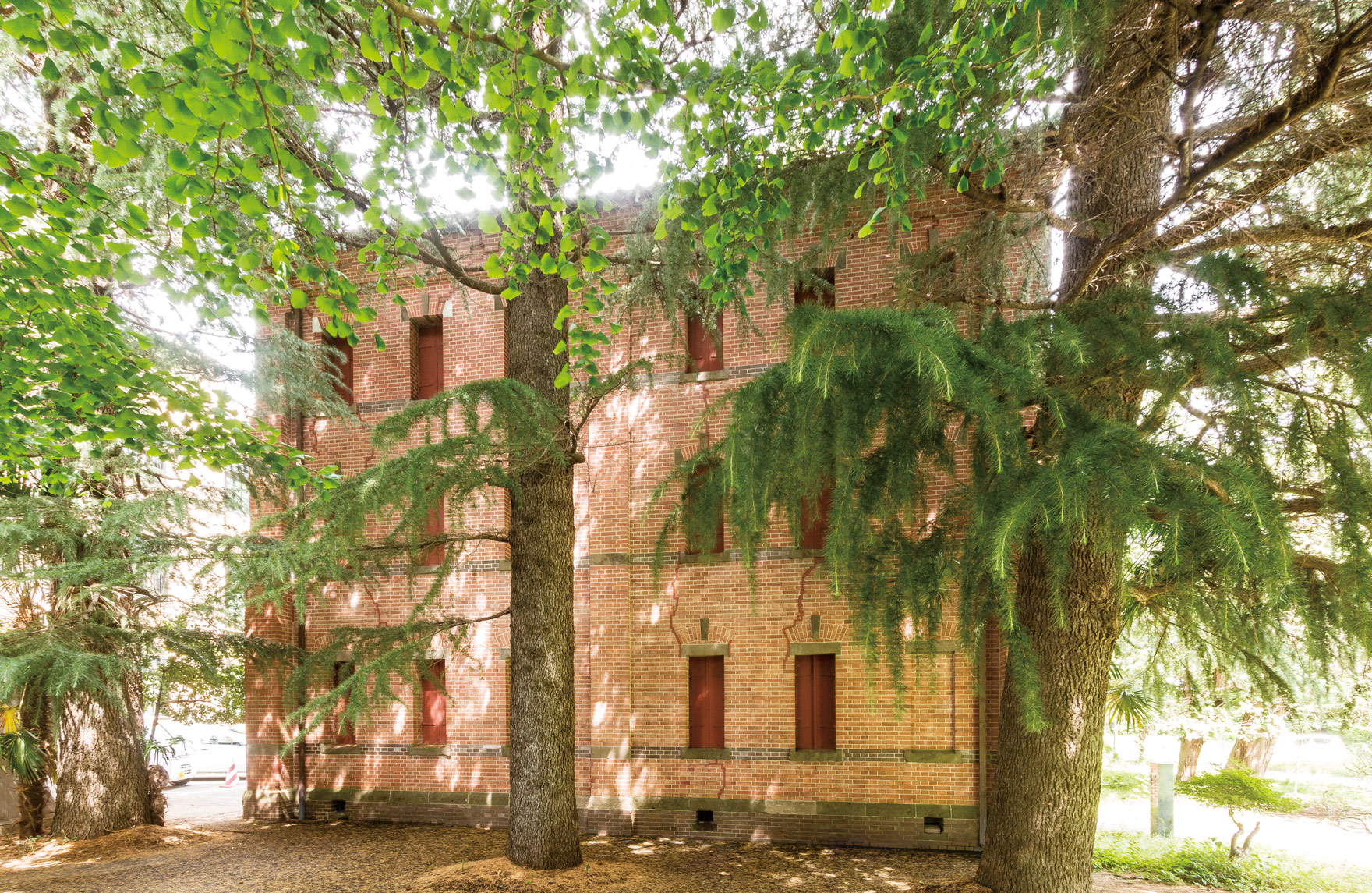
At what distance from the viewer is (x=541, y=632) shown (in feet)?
26.0

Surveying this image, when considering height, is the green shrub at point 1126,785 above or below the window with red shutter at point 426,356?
below

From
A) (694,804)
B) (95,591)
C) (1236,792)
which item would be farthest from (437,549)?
(1236,792)

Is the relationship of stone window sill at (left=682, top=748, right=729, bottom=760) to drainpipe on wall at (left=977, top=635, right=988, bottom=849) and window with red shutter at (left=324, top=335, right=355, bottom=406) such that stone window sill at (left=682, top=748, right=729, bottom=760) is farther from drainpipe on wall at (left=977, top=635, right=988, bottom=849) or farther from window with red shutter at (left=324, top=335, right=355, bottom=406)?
window with red shutter at (left=324, top=335, right=355, bottom=406)

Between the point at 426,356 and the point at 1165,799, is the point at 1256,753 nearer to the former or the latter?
the point at 1165,799

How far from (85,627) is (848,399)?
32.4ft

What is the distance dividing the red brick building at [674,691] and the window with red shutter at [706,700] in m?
0.02

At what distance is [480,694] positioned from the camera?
36.1ft

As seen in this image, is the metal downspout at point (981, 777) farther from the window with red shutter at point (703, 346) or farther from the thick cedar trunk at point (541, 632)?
the window with red shutter at point (703, 346)

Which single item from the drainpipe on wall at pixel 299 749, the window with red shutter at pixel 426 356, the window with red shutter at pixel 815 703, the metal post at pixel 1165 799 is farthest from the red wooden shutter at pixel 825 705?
the drainpipe on wall at pixel 299 749

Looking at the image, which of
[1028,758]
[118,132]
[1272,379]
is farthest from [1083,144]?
[118,132]

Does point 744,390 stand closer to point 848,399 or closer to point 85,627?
point 848,399

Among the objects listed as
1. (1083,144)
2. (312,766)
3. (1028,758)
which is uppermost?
(1083,144)

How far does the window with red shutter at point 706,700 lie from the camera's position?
10.4 meters

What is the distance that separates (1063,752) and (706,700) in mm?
5467
